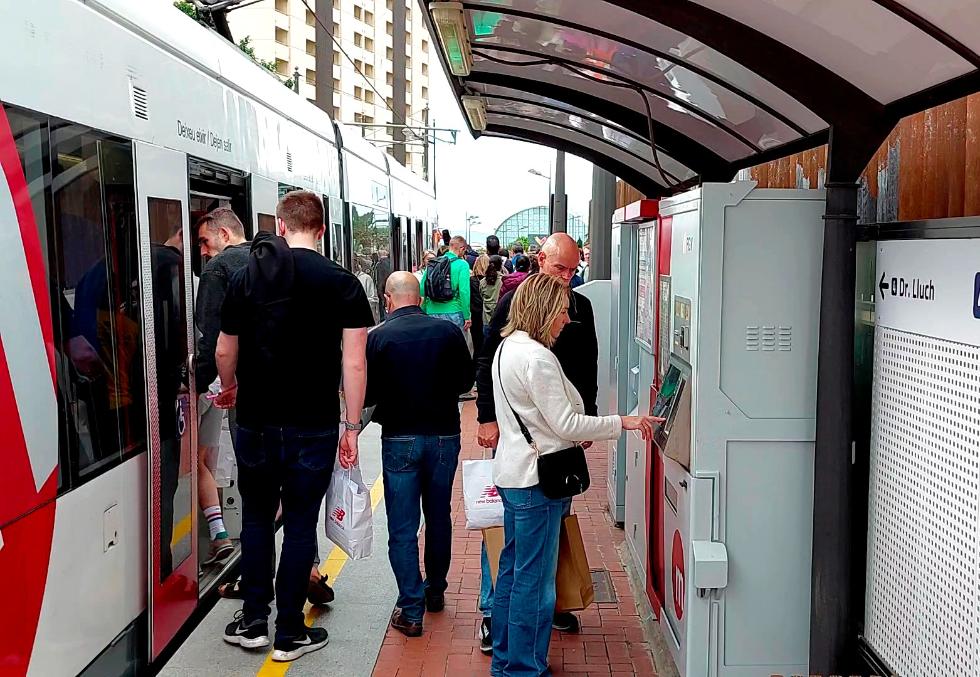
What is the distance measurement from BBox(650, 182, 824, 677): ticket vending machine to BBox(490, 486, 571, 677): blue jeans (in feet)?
1.85

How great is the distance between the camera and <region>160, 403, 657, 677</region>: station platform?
4.61 m

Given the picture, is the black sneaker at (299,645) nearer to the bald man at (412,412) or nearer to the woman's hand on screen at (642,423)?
the bald man at (412,412)

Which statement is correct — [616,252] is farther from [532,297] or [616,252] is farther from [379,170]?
[379,170]

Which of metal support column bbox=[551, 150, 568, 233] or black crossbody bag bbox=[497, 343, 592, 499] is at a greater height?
metal support column bbox=[551, 150, 568, 233]

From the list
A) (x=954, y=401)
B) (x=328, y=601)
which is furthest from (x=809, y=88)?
(x=328, y=601)

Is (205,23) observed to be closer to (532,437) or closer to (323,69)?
(532,437)

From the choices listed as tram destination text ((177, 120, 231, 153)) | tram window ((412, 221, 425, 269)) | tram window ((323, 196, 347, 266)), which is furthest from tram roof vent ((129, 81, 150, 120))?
tram window ((412, 221, 425, 269))

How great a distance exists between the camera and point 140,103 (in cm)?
427

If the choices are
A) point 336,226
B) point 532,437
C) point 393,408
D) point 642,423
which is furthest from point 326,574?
point 336,226

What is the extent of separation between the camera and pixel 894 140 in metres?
3.85

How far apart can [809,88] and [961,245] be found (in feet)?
3.17

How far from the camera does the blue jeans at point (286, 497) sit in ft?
15.0

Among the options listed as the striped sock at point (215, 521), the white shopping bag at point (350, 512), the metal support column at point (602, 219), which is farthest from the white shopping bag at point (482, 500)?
the metal support column at point (602, 219)

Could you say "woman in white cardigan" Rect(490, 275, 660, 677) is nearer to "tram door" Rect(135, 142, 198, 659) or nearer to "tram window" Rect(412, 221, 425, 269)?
"tram door" Rect(135, 142, 198, 659)
